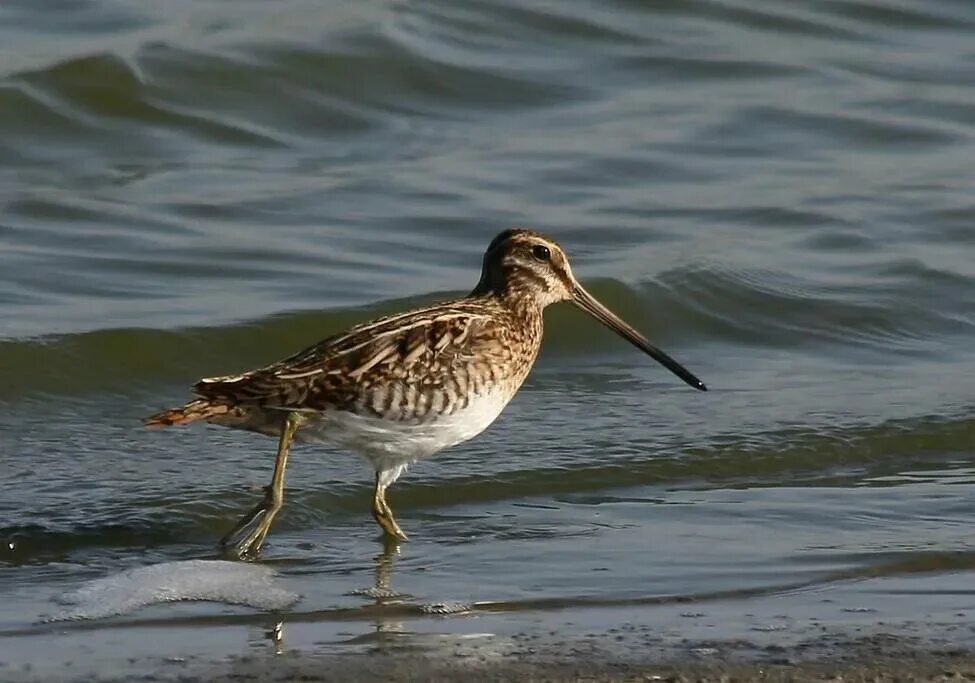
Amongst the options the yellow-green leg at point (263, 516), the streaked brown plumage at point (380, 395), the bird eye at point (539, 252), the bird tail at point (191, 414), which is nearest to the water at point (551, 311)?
the yellow-green leg at point (263, 516)

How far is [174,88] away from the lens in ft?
50.0

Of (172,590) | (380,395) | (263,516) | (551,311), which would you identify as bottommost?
(172,590)

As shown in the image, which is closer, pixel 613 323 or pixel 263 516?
pixel 263 516

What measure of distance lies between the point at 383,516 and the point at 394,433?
1.07 feet

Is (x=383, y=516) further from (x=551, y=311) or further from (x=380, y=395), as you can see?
(x=551, y=311)

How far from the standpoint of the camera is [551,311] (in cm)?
1166

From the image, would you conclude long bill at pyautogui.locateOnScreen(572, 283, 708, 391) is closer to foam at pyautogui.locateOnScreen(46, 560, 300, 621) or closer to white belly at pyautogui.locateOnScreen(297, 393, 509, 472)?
white belly at pyautogui.locateOnScreen(297, 393, 509, 472)

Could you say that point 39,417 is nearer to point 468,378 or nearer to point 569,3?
point 468,378

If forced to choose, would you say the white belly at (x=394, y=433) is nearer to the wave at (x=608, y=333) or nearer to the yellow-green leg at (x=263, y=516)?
the yellow-green leg at (x=263, y=516)

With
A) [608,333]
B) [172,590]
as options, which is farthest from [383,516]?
[608,333]

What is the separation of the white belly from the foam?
0.69 metres

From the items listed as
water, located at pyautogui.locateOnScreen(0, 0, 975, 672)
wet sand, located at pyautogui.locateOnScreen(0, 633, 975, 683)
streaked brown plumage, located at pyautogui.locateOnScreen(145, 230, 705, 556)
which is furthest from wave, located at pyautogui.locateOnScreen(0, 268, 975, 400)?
wet sand, located at pyautogui.locateOnScreen(0, 633, 975, 683)

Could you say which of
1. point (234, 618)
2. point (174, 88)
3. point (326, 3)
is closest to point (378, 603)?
point (234, 618)

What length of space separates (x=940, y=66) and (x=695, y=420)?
8034mm
